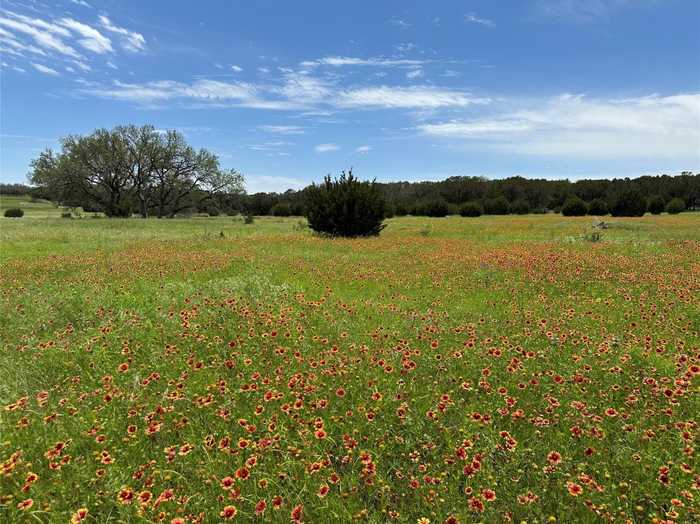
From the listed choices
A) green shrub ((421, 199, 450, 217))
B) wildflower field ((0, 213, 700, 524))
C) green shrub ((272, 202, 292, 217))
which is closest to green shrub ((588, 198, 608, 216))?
green shrub ((421, 199, 450, 217))

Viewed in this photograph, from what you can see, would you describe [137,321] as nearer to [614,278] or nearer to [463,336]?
[463,336]

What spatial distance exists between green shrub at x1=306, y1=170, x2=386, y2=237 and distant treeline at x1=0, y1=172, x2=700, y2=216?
2020cm

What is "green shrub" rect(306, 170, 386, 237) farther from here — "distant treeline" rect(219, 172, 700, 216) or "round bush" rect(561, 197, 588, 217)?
"round bush" rect(561, 197, 588, 217)

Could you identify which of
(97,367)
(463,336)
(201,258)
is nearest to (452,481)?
(463,336)

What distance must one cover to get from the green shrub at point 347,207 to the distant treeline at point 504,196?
20197mm

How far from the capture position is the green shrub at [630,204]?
144ft

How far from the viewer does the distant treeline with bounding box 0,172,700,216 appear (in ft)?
178

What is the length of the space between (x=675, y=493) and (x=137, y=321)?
6.41 metres

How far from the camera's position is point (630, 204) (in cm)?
→ 4419

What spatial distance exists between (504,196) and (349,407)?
8253cm

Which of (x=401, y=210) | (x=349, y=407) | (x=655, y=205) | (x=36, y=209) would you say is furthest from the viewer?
(x=36, y=209)

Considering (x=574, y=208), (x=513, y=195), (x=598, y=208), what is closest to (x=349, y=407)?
(x=574, y=208)

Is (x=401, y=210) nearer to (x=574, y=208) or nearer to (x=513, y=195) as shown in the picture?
(x=574, y=208)

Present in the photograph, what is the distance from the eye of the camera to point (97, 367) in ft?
14.9
